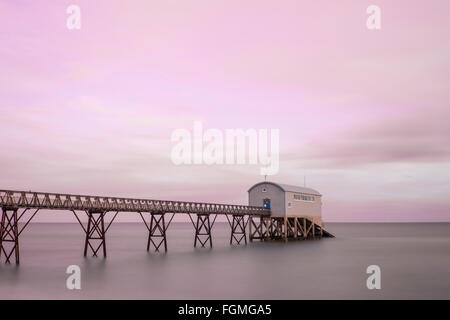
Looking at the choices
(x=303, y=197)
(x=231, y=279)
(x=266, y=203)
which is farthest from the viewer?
(x=303, y=197)

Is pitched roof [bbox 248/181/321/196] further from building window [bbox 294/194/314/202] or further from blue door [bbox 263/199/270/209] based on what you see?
blue door [bbox 263/199/270/209]

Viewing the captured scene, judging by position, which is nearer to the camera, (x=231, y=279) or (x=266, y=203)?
(x=231, y=279)

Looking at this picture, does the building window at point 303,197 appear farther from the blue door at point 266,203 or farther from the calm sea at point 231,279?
the calm sea at point 231,279

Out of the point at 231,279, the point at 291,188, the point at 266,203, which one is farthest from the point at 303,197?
the point at 231,279

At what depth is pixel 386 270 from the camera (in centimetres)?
4072

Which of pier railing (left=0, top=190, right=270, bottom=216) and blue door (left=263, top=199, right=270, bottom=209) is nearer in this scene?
pier railing (left=0, top=190, right=270, bottom=216)

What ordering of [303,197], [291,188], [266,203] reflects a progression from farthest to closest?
[303,197] → [291,188] → [266,203]

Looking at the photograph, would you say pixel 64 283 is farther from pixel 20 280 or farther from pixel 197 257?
pixel 197 257

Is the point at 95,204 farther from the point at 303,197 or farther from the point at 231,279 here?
the point at 303,197

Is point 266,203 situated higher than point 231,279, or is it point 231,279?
point 266,203

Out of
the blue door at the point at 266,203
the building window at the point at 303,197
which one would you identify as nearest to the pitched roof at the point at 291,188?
the building window at the point at 303,197

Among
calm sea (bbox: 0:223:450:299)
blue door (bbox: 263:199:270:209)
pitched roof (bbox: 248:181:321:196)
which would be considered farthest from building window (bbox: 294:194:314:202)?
calm sea (bbox: 0:223:450:299)
